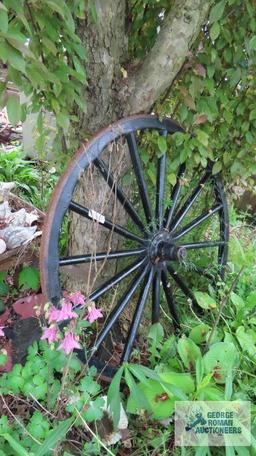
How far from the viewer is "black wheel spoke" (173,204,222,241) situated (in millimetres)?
2111

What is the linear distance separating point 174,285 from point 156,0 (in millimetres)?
1437

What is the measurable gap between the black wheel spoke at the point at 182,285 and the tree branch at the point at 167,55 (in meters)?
Result: 0.78

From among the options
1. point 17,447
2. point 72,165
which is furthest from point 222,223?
point 17,447

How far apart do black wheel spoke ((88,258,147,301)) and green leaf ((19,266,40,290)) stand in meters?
0.48

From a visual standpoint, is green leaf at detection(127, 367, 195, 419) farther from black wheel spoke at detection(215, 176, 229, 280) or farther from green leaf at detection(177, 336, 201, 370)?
black wheel spoke at detection(215, 176, 229, 280)

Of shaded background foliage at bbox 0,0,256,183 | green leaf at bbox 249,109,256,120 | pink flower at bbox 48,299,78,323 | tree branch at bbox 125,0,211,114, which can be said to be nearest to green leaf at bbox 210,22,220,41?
shaded background foliage at bbox 0,0,256,183

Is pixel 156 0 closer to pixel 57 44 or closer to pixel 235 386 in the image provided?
pixel 57 44

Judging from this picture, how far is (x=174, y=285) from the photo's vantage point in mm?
2445

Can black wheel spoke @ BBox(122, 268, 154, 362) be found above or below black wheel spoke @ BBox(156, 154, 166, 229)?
below

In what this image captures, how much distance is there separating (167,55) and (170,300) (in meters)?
1.15

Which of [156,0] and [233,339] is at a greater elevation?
[156,0]

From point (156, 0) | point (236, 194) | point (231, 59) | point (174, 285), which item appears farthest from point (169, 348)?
point (156, 0)

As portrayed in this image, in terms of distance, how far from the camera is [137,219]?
1935 millimetres

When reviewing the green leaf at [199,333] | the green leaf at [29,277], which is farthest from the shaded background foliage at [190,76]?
the green leaf at [199,333]
